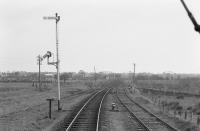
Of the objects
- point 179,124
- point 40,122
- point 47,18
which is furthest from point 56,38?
point 179,124

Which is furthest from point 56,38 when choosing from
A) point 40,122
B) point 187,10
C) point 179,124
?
point 187,10

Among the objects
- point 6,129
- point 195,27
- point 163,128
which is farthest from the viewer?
point 163,128

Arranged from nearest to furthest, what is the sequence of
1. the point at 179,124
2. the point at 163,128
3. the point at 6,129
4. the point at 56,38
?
1. the point at 6,129
2. the point at 163,128
3. the point at 179,124
4. the point at 56,38

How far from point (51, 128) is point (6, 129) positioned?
228 cm

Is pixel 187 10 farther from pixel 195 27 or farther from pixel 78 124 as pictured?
pixel 78 124

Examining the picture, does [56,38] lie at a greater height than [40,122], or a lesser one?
greater

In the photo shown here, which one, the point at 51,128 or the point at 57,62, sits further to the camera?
the point at 57,62

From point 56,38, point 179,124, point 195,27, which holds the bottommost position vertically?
point 179,124

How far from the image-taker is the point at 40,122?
20.4 metres

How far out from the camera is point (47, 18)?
88.8 feet

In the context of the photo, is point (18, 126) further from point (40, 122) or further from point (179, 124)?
point (179, 124)

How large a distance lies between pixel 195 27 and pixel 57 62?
A: 24203 millimetres

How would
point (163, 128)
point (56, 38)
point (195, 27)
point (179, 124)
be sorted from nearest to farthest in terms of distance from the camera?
point (195, 27) → point (163, 128) → point (179, 124) → point (56, 38)

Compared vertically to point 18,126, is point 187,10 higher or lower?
higher
